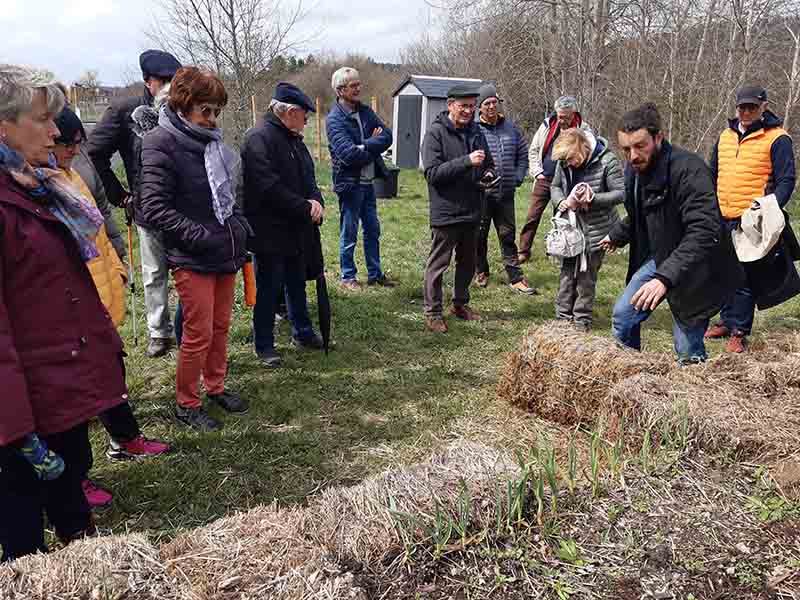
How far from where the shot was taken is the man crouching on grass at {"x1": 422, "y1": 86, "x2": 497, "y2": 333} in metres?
5.19

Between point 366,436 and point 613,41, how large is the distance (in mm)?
10189

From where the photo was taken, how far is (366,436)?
3.90 meters

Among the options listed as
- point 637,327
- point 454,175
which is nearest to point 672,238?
point 637,327

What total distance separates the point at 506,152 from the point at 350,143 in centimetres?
172

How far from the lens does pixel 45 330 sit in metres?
2.21

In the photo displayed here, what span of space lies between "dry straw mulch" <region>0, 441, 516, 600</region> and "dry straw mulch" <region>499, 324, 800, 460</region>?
3.67 feet

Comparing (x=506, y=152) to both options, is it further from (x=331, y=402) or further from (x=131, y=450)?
(x=131, y=450)

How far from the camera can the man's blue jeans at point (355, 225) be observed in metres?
6.58

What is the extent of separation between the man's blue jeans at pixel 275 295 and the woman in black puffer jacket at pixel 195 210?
813 millimetres

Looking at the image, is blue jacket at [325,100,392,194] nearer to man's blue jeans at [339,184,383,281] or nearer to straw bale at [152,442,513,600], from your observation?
man's blue jeans at [339,184,383,281]

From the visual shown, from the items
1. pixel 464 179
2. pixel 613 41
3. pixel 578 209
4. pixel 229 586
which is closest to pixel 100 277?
pixel 229 586

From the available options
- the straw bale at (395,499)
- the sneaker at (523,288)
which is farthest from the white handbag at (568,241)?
the straw bale at (395,499)

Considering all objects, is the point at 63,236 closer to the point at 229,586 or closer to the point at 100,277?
the point at 100,277

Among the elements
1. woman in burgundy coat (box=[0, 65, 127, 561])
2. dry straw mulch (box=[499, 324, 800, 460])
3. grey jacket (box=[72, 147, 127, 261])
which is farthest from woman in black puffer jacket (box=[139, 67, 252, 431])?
dry straw mulch (box=[499, 324, 800, 460])
